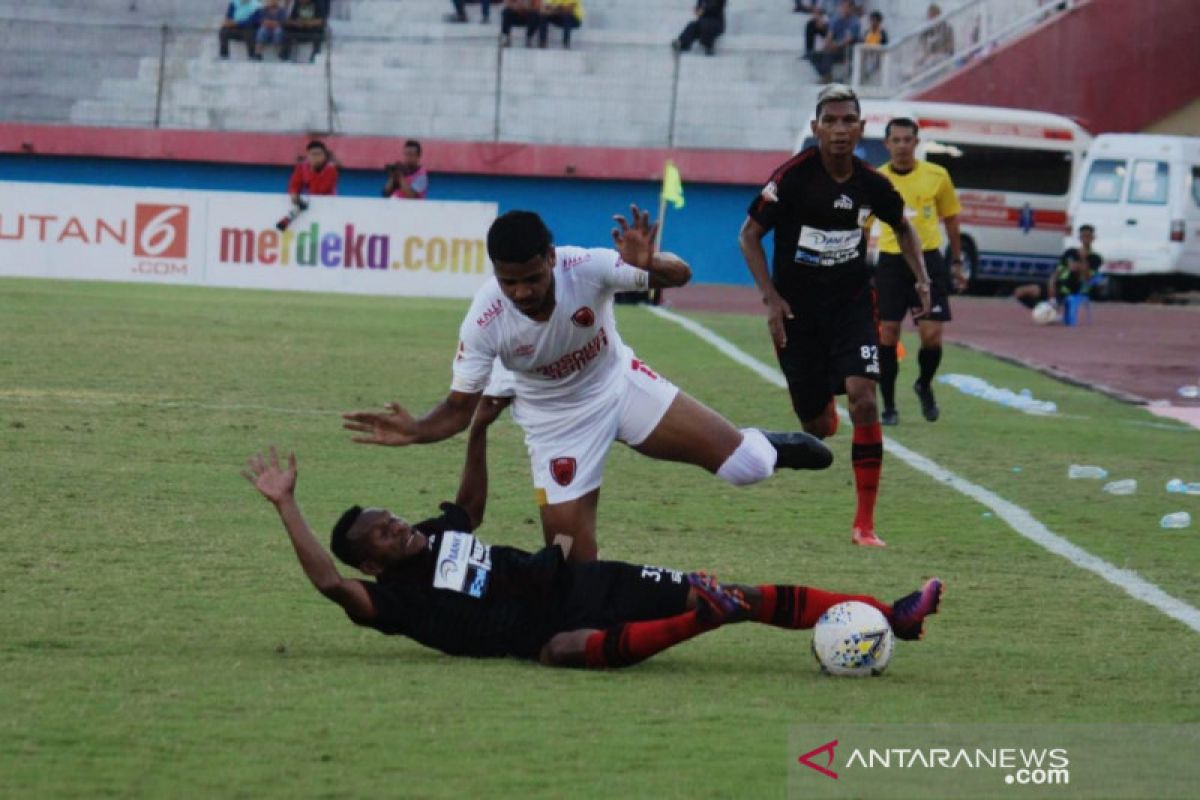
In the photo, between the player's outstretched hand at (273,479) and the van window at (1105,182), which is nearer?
the player's outstretched hand at (273,479)

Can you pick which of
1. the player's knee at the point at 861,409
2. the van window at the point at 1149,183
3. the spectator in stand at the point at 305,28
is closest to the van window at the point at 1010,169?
the van window at the point at 1149,183

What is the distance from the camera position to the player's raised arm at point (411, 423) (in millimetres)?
7496

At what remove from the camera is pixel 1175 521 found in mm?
10805

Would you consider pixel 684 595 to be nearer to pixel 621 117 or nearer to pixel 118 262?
pixel 118 262

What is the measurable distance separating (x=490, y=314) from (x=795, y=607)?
1.49 meters

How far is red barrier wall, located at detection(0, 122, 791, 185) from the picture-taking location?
1519 inches

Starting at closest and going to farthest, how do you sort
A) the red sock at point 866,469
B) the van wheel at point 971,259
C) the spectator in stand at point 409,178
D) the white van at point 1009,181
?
1. the red sock at point 866,469
2. the spectator in stand at point 409,178
3. the white van at point 1009,181
4. the van wheel at point 971,259

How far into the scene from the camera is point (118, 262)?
1196 inches

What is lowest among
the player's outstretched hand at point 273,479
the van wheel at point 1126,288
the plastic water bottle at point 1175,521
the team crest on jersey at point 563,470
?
the van wheel at point 1126,288

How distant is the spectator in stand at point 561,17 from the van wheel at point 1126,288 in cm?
1063

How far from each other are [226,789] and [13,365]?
12606mm

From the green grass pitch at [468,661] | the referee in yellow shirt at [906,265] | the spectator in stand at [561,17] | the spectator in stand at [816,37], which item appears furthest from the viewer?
the spectator in stand at [561,17]

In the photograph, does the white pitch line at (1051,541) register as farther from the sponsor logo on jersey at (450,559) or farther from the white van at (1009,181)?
the white van at (1009,181)

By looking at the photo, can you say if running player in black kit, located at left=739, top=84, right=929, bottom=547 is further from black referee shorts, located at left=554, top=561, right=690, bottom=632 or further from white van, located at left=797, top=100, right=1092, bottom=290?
white van, located at left=797, top=100, right=1092, bottom=290
